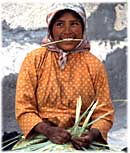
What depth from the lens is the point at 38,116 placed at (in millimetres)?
2195

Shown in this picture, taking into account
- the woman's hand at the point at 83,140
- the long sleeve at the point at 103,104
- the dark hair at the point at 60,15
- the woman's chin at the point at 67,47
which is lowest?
the woman's hand at the point at 83,140

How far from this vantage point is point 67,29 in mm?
2199

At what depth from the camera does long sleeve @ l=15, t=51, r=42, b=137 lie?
219 cm

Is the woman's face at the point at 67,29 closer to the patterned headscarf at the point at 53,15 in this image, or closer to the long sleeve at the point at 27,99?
the patterned headscarf at the point at 53,15

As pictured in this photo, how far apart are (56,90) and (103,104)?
212 millimetres

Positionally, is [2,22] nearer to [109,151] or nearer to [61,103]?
[61,103]

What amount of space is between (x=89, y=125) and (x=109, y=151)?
0.47ft

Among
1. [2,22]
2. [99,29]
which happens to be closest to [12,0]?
[2,22]

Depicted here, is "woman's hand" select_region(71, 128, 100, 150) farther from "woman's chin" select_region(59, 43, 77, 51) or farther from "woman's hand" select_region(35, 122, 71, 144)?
A: "woman's chin" select_region(59, 43, 77, 51)

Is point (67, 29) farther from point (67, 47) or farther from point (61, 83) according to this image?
point (61, 83)

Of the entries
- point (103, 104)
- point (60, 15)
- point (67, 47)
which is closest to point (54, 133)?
point (103, 104)

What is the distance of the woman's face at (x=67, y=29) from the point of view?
7.20 feet

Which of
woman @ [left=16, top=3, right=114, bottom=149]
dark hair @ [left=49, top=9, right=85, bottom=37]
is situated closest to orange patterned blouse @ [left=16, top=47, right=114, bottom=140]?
woman @ [left=16, top=3, right=114, bottom=149]

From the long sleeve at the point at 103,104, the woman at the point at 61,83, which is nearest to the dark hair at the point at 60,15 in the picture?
the woman at the point at 61,83
